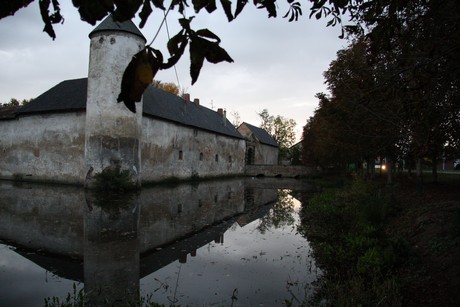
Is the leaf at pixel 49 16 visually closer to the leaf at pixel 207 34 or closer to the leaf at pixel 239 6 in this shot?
the leaf at pixel 207 34

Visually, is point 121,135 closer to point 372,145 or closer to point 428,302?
point 372,145

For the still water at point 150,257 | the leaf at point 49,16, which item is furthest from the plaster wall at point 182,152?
the leaf at point 49,16

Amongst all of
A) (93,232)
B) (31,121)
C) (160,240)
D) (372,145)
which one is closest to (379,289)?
(160,240)

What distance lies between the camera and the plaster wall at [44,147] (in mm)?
19266

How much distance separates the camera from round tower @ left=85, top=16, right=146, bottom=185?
1706 centimetres

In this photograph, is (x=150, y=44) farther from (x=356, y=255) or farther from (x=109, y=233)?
(x=109, y=233)

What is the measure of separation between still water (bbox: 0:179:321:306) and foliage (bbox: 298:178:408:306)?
381 millimetres

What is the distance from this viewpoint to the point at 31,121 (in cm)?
2123

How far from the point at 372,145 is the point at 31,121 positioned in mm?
20920

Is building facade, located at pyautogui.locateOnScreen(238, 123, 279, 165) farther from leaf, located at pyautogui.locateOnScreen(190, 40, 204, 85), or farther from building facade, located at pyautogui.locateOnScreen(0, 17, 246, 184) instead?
leaf, located at pyautogui.locateOnScreen(190, 40, 204, 85)

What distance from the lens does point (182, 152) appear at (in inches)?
1015

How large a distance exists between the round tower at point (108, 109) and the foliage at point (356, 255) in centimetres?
1101

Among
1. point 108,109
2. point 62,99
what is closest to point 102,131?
point 108,109

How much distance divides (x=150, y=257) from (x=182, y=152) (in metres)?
19.7
